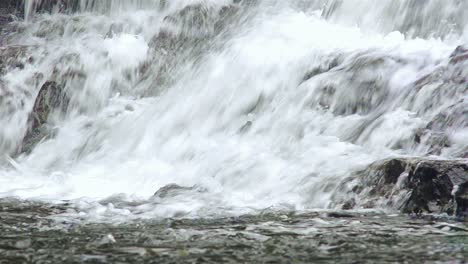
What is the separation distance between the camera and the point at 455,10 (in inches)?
407

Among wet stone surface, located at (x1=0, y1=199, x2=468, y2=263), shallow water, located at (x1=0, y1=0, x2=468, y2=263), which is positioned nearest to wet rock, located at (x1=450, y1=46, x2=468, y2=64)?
shallow water, located at (x1=0, y1=0, x2=468, y2=263)

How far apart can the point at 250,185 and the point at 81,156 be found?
4.07 m

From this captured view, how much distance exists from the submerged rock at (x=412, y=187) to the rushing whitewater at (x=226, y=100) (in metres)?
0.36

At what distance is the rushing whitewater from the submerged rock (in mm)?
356

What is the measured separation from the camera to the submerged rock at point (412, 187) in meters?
5.57

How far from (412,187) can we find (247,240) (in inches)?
76.8

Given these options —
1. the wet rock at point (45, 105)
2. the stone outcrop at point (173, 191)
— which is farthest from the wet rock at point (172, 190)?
the wet rock at point (45, 105)

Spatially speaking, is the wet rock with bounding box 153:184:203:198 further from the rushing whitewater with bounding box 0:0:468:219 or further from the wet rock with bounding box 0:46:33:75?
the wet rock with bounding box 0:46:33:75

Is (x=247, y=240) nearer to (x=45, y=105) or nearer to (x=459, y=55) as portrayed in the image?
(x=459, y=55)

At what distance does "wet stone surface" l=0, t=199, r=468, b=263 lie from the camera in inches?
161

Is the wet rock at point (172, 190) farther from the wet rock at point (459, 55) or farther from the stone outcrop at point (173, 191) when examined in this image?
the wet rock at point (459, 55)

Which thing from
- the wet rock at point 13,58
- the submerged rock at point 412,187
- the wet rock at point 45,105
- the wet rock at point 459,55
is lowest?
the wet rock at point 45,105

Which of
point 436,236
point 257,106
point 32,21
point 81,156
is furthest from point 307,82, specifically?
point 32,21

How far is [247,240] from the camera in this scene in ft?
15.2
